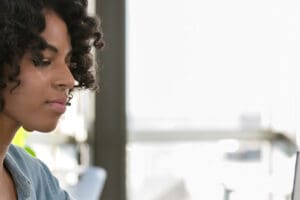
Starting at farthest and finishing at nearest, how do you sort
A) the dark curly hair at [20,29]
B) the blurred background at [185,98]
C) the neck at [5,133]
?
the blurred background at [185,98] → the neck at [5,133] → the dark curly hair at [20,29]

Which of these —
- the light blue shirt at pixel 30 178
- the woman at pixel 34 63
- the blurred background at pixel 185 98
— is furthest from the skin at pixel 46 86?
the blurred background at pixel 185 98

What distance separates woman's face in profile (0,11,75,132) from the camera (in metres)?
0.95

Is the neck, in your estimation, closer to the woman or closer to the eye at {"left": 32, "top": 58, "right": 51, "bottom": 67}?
the woman

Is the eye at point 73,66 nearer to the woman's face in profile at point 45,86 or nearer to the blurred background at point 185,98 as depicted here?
the woman's face in profile at point 45,86

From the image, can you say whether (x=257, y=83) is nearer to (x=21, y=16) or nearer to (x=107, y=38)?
(x=107, y=38)

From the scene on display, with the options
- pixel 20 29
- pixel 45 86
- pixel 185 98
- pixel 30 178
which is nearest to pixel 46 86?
pixel 45 86

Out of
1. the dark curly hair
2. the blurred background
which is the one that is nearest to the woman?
the dark curly hair

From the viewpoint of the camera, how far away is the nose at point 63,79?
96 cm

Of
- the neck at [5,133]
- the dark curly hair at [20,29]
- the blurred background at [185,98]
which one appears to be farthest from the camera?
the blurred background at [185,98]

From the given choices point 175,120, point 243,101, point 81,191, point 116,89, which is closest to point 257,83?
point 243,101

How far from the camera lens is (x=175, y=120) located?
3.42 meters

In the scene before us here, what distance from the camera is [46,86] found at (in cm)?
96

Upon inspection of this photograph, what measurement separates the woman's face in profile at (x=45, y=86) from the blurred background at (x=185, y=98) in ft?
7.48

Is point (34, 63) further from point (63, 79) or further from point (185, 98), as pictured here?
point (185, 98)
